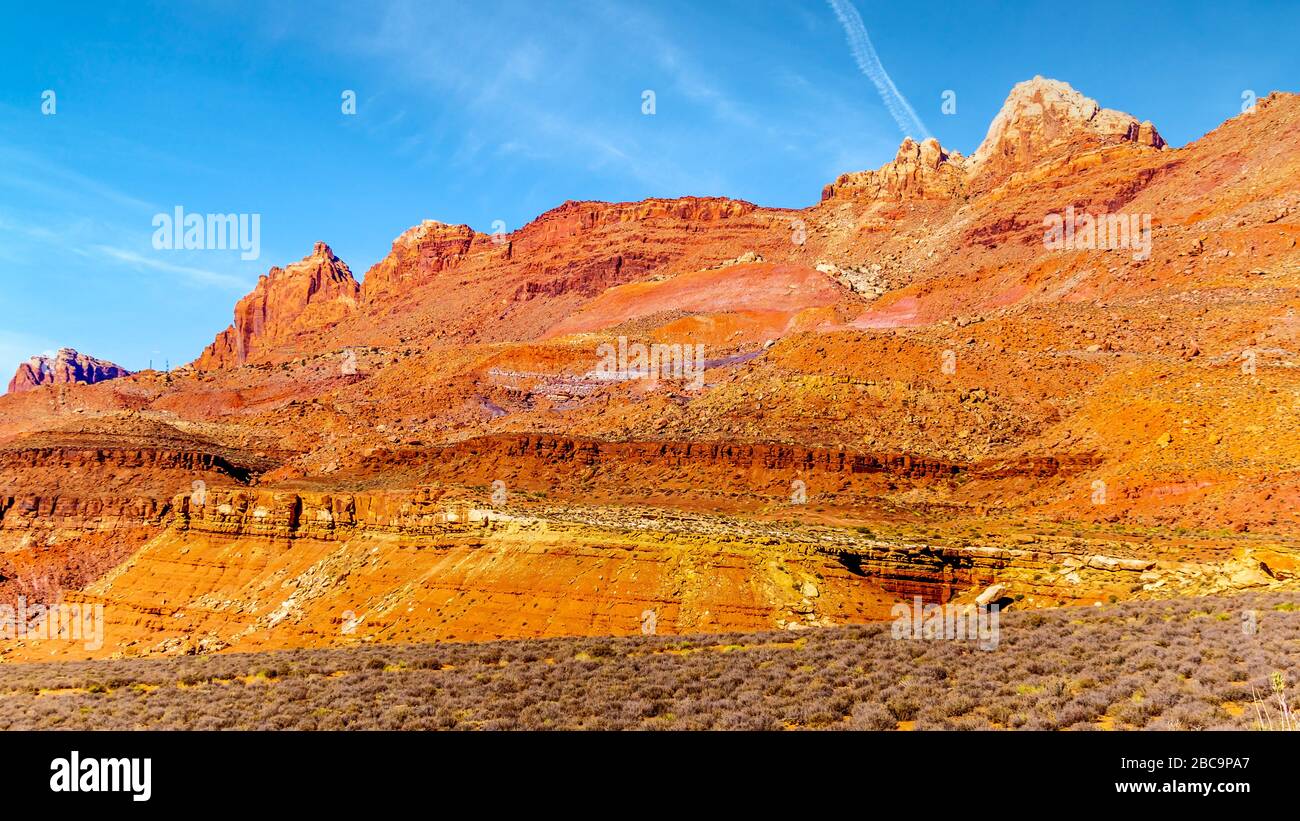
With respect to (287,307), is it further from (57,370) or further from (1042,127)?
(1042,127)

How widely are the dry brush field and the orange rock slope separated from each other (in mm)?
5463

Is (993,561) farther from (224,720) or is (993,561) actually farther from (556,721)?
(224,720)

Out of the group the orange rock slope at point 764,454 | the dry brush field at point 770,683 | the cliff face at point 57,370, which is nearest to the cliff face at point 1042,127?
the orange rock slope at point 764,454

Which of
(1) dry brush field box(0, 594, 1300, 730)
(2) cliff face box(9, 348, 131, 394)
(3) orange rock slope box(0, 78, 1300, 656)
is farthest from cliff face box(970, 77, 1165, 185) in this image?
(2) cliff face box(9, 348, 131, 394)

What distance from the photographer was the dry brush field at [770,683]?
10594 mm

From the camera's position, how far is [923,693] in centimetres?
1177

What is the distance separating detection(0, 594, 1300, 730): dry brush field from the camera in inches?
417

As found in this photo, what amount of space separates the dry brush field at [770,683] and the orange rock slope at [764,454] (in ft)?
17.9

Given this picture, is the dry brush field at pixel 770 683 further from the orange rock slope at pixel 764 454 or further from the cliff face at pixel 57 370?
the cliff face at pixel 57 370

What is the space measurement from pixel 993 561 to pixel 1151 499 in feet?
41.3

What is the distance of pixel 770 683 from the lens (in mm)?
13109

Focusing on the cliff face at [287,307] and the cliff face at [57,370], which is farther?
the cliff face at [57,370]

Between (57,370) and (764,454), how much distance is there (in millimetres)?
200314
